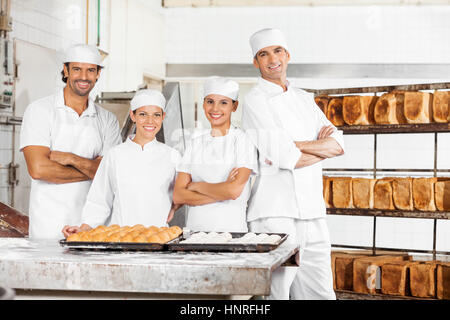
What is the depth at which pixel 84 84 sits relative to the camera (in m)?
2.72

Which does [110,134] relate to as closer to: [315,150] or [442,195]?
[315,150]

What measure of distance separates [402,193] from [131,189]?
2132mm

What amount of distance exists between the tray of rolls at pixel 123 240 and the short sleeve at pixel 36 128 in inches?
34.5

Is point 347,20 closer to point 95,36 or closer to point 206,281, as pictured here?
point 95,36

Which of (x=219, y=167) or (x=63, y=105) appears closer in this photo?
(x=219, y=167)

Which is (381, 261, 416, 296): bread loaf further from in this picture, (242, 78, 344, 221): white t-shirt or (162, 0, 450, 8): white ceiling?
(162, 0, 450, 8): white ceiling

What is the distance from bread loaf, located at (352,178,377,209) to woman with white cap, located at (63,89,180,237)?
185 centimetres

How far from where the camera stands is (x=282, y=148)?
8.07 feet

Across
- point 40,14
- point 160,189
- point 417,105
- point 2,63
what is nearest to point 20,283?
point 160,189

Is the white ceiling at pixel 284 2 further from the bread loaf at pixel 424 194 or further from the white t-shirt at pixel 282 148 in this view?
the white t-shirt at pixel 282 148

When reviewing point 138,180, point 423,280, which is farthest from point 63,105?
point 423,280

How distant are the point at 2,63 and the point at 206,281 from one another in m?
2.93

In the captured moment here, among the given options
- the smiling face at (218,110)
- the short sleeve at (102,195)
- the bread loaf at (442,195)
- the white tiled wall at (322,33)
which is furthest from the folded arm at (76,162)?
the white tiled wall at (322,33)

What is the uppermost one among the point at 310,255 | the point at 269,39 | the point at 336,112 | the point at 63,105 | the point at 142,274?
the point at 269,39
